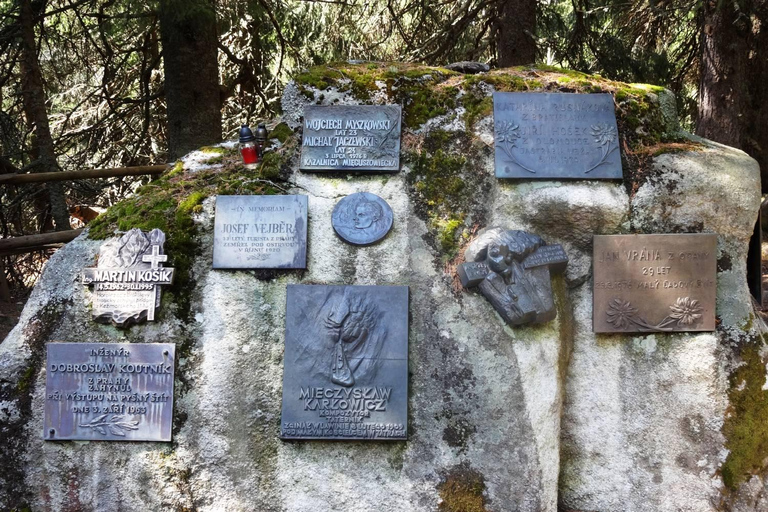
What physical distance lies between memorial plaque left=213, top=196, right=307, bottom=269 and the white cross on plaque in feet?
0.94

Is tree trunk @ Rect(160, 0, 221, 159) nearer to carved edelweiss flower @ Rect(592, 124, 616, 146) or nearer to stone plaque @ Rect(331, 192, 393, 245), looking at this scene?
stone plaque @ Rect(331, 192, 393, 245)

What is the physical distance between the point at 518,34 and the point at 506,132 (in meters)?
3.72

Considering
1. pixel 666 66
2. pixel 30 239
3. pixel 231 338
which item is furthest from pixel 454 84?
pixel 666 66

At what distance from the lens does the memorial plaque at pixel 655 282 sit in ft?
Result: 12.7

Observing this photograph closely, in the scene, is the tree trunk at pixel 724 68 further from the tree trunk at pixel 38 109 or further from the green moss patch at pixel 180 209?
the tree trunk at pixel 38 109

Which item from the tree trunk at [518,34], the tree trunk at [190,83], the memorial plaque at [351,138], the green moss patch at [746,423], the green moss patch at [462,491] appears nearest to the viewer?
the green moss patch at [462,491]

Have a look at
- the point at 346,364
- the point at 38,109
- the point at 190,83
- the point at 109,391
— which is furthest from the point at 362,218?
the point at 38,109

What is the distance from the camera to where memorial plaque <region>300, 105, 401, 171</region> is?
4016 millimetres

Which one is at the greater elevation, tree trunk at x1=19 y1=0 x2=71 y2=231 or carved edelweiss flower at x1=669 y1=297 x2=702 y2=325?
tree trunk at x1=19 y1=0 x2=71 y2=231

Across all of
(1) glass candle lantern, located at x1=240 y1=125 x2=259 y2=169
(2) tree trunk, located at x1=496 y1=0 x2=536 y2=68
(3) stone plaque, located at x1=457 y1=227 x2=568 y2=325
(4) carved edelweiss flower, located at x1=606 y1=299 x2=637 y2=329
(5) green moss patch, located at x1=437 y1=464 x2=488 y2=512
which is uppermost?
(2) tree trunk, located at x1=496 y1=0 x2=536 y2=68

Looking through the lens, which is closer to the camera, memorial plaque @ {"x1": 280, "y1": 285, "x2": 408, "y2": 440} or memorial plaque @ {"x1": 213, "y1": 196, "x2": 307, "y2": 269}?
memorial plaque @ {"x1": 280, "y1": 285, "x2": 408, "y2": 440}

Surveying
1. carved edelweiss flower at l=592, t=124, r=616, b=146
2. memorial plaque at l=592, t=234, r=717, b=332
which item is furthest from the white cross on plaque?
carved edelweiss flower at l=592, t=124, r=616, b=146

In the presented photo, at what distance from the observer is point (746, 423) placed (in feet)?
12.5

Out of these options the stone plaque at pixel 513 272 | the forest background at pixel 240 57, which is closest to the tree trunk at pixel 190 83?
the forest background at pixel 240 57
